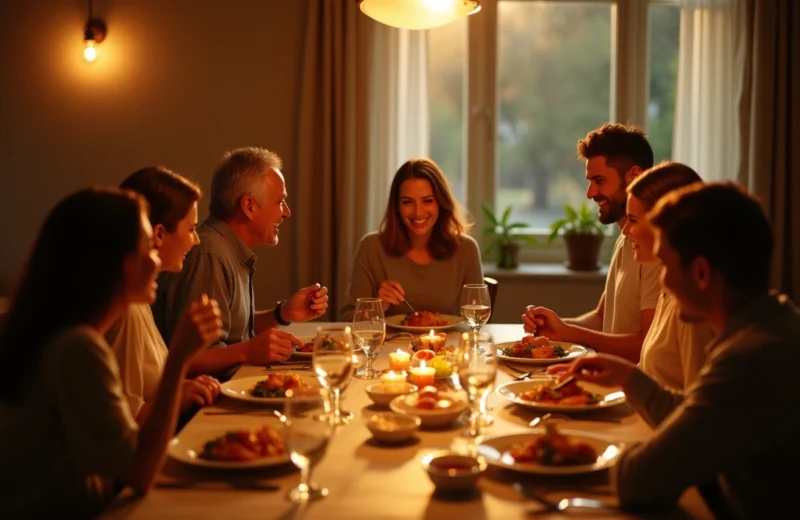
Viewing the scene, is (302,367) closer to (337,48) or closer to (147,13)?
(337,48)

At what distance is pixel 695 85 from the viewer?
4.71 meters

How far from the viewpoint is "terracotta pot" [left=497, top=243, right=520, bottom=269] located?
4.82 metres

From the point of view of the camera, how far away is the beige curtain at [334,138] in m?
4.57

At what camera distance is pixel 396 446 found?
67.8 inches

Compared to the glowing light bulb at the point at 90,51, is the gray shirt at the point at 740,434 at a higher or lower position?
lower

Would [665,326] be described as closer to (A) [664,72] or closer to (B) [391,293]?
(B) [391,293]

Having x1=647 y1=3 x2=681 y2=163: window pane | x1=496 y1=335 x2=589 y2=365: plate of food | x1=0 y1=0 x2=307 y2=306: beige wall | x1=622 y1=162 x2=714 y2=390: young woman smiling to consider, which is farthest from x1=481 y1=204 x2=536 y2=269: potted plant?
x1=622 y1=162 x2=714 y2=390: young woman smiling

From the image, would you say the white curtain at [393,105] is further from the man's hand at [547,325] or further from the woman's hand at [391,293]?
the man's hand at [547,325]

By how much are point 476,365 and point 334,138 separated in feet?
10.3

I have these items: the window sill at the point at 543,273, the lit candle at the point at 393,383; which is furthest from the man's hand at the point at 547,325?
the window sill at the point at 543,273

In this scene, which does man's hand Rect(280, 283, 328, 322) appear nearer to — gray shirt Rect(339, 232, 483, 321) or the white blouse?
gray shirt Rect(339, 232, 483, 321)

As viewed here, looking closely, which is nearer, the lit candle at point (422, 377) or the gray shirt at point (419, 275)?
the lit candle at point (422, 377)

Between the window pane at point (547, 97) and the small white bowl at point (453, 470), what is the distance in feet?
11.9

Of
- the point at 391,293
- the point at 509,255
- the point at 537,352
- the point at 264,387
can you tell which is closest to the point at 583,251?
the point at 509,255
